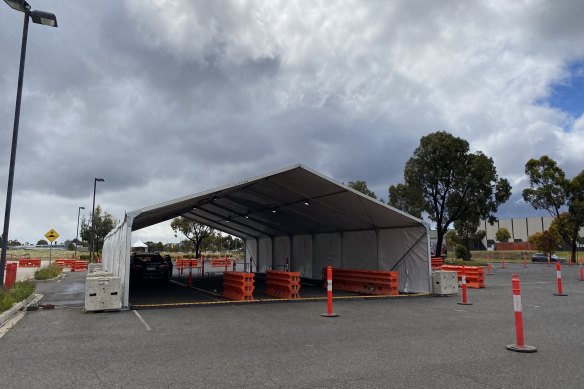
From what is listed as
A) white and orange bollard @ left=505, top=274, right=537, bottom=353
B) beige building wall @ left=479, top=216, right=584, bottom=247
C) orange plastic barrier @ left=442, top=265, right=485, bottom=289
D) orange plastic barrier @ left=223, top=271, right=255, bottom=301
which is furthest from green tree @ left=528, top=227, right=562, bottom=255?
white and orange bollard @ left=505, top=274, right=537, bottom=353

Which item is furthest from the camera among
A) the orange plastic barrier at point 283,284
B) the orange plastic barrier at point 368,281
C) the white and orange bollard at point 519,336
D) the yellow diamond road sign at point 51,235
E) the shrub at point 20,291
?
the yellow diamond road sign at point 51,235

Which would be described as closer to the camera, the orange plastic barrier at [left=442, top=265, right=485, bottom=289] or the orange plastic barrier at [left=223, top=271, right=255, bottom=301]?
the orange plastic barrier at [left=223, top=271, right=255, bottom=301]

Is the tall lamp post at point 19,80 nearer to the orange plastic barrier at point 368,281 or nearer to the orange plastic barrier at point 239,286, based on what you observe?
the orange plastic barrier at point 239,286

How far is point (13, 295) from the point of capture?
1402cm

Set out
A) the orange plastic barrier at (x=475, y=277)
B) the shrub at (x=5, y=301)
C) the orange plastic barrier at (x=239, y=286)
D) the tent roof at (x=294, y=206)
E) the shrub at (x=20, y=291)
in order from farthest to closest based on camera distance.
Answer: the orange plastic barrier at (x=475, y=277) → the tent roof at (x=294, y=206) → the orange plastic barrier at (x=239, y=286) → the shrub at (x=20, y=291) → the shrub at (x=5, y=301)

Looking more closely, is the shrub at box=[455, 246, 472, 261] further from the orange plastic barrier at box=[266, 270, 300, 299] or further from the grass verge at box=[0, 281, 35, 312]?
the grass verge at box=[0, 281, 35, 312]

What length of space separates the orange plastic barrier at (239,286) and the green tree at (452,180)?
2783 centimetres

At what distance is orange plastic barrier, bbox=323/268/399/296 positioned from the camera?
685 inches

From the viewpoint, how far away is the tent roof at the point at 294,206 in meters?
16.6

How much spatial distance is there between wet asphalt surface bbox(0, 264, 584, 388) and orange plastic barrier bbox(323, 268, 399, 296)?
13.0 ft

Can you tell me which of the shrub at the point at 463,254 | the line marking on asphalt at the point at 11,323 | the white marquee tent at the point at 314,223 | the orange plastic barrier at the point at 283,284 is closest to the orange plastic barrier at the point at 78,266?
the white marquee tent at the point at 314,223

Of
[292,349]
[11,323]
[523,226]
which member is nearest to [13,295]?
[11,323]

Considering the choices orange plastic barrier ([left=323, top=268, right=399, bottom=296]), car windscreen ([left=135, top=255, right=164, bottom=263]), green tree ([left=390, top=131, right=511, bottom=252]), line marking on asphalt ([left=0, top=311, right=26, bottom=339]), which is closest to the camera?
line marking on asphalt ([left=0, top=311, right=26, bottom=339])

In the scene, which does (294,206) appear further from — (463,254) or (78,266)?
(463,254)
